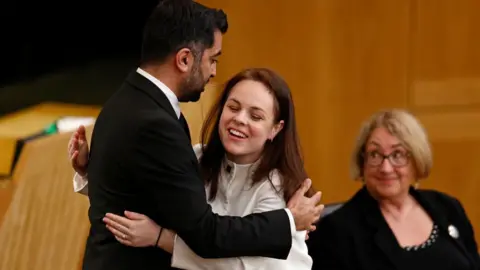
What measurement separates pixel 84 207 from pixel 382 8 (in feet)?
5.89

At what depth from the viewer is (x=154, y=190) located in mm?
1656

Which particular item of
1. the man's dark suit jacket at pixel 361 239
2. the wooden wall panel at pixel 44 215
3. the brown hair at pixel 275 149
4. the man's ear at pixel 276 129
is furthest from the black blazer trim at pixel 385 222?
the wooden wall panel at pixel 44 215

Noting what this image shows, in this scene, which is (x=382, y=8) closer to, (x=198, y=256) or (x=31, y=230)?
(x=31, y=230)

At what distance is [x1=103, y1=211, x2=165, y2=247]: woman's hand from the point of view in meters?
1.68

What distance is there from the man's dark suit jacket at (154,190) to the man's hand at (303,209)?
0.16ft

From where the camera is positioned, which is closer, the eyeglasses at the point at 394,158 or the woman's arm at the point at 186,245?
the woman's arm at the point at 186,245

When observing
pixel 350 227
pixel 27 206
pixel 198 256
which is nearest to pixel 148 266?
pixel 198 256

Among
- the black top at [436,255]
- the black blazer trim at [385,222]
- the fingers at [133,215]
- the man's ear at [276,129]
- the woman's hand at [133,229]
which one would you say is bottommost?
the black top at [436,255]

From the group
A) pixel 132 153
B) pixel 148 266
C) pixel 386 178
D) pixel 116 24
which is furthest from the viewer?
pixel 116 24

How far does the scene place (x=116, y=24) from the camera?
14.2ft

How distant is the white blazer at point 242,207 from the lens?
1.76m

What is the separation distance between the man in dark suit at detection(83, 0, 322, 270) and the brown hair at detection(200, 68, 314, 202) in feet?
0.38

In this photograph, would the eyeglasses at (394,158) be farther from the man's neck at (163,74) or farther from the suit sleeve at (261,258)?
A: the man's neck at (163,74)

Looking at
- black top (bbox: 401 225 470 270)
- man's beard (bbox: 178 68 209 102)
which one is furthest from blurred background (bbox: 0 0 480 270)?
man's beard (bbox: 178 68 209 102)
